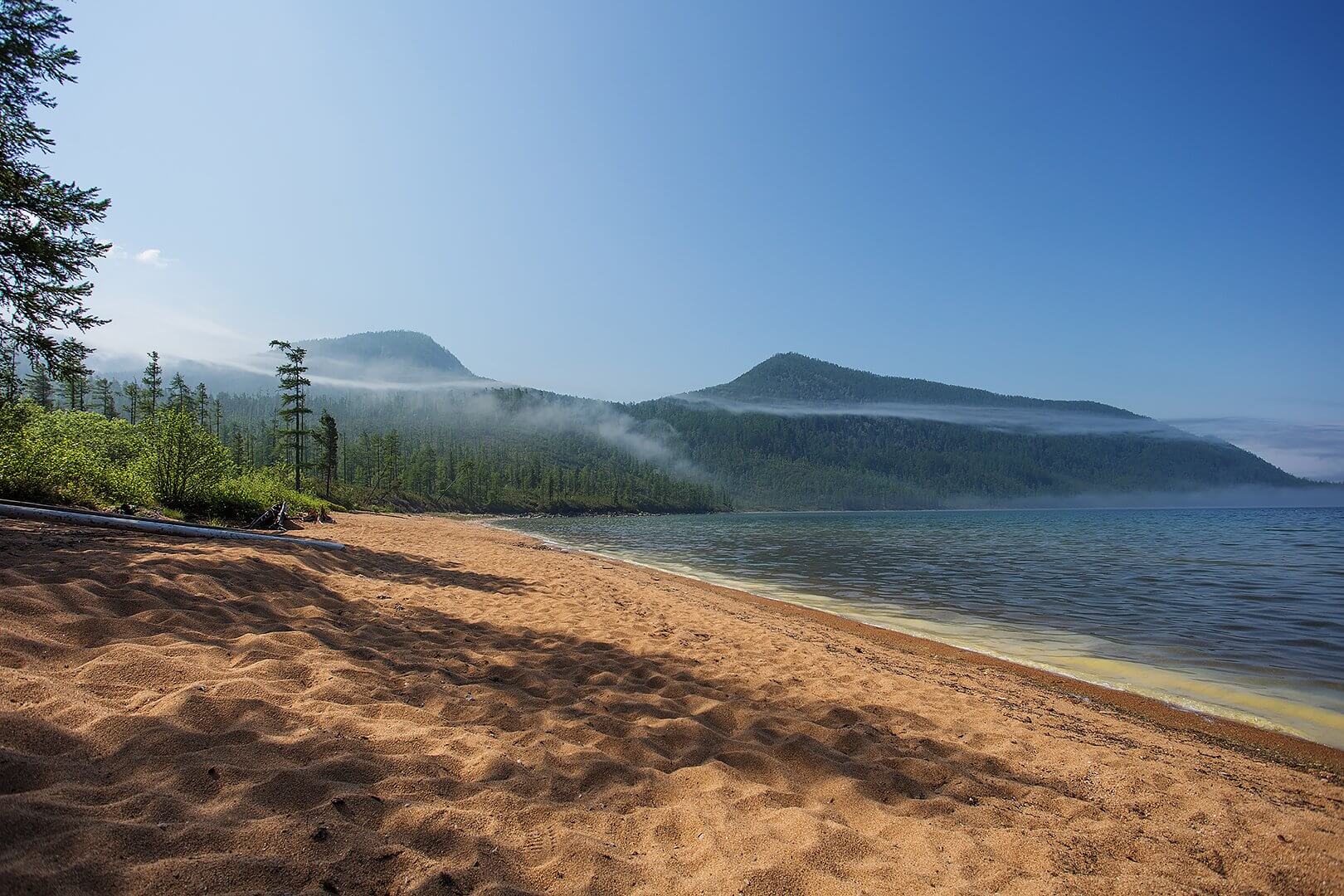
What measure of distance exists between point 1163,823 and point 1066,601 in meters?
14.8

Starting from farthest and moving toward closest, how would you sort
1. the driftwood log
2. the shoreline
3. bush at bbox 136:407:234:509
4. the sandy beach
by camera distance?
the driftwood log, bush at bbox 136:407:234:509, the shoreline, the sandy beach

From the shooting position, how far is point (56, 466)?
11039 millimetres

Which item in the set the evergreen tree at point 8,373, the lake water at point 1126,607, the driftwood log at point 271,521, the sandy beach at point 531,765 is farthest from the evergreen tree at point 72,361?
the lake water at point 1126,607

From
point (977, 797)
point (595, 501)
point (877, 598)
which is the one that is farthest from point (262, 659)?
point (595, 501)

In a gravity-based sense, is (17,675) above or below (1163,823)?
above

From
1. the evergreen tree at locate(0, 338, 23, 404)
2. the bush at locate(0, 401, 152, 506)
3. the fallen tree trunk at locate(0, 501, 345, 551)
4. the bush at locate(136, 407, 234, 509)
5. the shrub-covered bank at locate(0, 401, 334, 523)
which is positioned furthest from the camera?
the bush at locate(136, 407, 234, 509)

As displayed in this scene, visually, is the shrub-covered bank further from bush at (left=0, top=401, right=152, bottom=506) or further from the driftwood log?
the driftwood log

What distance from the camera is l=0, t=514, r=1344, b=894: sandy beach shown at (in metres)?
2.74

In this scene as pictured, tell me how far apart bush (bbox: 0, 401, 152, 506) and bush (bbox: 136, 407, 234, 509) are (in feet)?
1.41

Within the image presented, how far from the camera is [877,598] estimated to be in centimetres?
1738

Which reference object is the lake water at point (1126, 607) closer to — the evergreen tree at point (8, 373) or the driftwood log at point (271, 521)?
the driftwood log at point (271, 521)

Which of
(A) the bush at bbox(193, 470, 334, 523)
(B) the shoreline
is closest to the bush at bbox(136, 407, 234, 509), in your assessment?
(A) the bush at bbox(193, 470, 334, 523)

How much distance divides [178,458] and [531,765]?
1514 centimetres

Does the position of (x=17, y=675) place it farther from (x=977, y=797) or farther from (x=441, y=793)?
(x=977, y=797)
